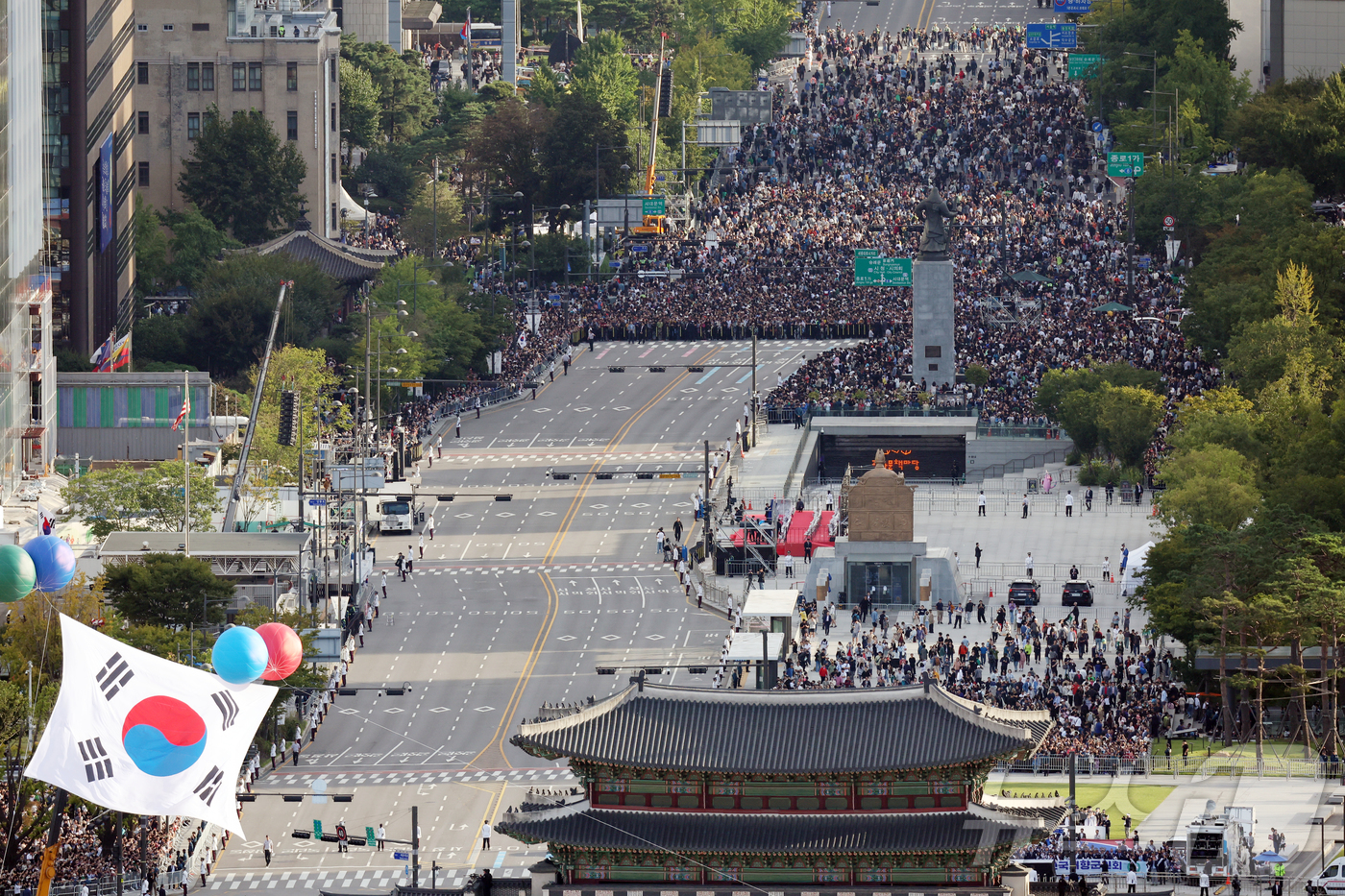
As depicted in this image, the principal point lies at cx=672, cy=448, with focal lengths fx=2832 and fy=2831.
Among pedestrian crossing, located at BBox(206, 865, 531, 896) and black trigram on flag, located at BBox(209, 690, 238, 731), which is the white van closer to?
pedestrian crossing, located at BBox(206, 865, 531, 896)

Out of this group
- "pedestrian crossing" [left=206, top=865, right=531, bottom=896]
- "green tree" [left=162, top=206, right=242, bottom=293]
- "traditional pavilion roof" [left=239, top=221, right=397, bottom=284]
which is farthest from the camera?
"green tree" [left=162, top=206, right=242, bottom=293]

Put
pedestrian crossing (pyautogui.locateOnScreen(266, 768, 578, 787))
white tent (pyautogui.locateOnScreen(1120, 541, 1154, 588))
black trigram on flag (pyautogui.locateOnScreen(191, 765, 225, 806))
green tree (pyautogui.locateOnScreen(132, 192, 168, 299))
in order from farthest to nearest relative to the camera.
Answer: green tree (pyautogui.locateOnScreen(132, 192, 168, 299)), white tent (pyautogui.locateOnScreen(1120, 541, 1154, 588)), pedestrian crossing (pyautogui.locateOnScreen(266, 768, 578, 787)), black trigram on flag (pyautogui.locateOnScreen(191, 765, 225, 806))

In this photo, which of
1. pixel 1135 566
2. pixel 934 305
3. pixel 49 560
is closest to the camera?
pixel 49 560

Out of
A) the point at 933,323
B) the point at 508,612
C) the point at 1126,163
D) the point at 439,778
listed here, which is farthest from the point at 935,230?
the point at 439,778

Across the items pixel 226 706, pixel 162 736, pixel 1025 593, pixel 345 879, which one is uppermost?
pixel 226 706

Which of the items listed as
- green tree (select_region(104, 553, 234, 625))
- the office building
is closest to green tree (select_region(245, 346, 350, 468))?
the office building

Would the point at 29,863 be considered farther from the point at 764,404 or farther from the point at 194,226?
the point at 194,226

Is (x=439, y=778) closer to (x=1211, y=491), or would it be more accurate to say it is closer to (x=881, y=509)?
(x=881, y=509)
